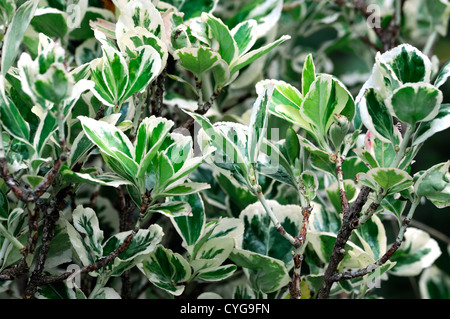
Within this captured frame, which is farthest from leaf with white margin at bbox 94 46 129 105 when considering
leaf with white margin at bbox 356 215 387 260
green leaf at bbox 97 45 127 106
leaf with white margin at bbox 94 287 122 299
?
leaf with white margin at bbox 356 215 387 260

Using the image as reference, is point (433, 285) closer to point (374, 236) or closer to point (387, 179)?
point (374, 236)

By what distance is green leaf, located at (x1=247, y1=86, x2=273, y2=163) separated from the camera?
19.3 inches

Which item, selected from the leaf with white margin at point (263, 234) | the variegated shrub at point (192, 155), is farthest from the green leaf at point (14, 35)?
the leaf with white margin at point (263, 234)

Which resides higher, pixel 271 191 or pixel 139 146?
pixel 139 146

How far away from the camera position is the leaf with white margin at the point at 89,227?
54 centimetres

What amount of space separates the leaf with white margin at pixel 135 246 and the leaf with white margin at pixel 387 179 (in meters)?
0.21

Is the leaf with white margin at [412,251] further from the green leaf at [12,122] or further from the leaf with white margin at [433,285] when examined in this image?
the green leaf at [12,122]

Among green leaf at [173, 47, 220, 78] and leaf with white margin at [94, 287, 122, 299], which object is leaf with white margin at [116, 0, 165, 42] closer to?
green leaf at [173, 47, 220, 78]

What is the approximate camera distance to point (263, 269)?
596 mm

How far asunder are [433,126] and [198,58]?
0.76 feet
